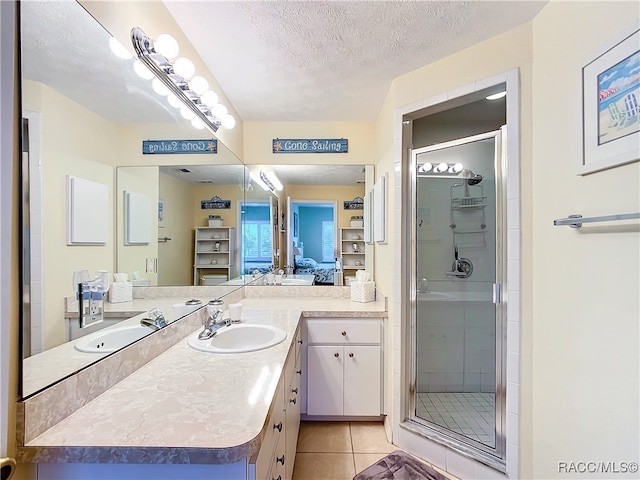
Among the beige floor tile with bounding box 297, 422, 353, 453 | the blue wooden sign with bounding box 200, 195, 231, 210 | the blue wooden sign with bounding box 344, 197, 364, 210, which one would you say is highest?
the blue wooden sign with bounding box 344, 197, 364, 210

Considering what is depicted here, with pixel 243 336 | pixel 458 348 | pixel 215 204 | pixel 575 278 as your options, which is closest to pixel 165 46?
pixel 215 204

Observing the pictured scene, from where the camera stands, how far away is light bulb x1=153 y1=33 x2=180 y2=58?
1194 mm

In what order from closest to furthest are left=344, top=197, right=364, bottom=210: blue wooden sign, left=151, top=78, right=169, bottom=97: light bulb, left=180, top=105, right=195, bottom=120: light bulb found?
1. left=151, top=78, right=169, bottom=97: light bulb
2. left=180, top=105, right=195, bottom=120: light bulb
3. left=344, top=197, right=364, bottom=210: blue wooden sign

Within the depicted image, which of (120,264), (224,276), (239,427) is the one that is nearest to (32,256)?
(120,264)

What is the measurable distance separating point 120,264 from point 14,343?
43 centimetres

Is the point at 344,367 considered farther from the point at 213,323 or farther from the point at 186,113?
the point at 186,113

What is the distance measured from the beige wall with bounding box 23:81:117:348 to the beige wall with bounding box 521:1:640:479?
1776 mm

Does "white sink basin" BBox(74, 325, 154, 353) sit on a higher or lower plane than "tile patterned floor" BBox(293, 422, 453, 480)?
higher

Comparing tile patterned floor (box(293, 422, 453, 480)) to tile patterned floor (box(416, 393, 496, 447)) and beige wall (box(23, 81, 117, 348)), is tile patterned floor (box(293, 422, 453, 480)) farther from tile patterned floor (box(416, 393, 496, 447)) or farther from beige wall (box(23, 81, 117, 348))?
beige wall (box(23, 81, 117, 348))

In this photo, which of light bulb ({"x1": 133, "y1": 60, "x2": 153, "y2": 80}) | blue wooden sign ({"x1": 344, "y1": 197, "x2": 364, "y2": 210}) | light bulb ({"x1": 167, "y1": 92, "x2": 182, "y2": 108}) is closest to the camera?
light bulb ({"x1": 133, "y1": 60, "x2": 153, "y2": 80})

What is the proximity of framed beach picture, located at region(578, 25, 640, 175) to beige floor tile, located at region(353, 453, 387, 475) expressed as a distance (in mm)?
1815

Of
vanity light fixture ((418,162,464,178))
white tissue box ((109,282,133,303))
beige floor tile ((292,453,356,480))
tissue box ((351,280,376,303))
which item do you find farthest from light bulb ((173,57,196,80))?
beige floor tile ((292,453,356,480))

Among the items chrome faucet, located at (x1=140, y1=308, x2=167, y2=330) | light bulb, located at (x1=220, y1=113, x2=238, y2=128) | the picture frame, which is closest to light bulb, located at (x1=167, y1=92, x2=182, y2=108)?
light bulb, located at (x1=220, y1=113, x2=238, y2=128)

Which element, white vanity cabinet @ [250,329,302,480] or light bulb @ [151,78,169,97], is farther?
light bulb @ [151,78,169,97]
